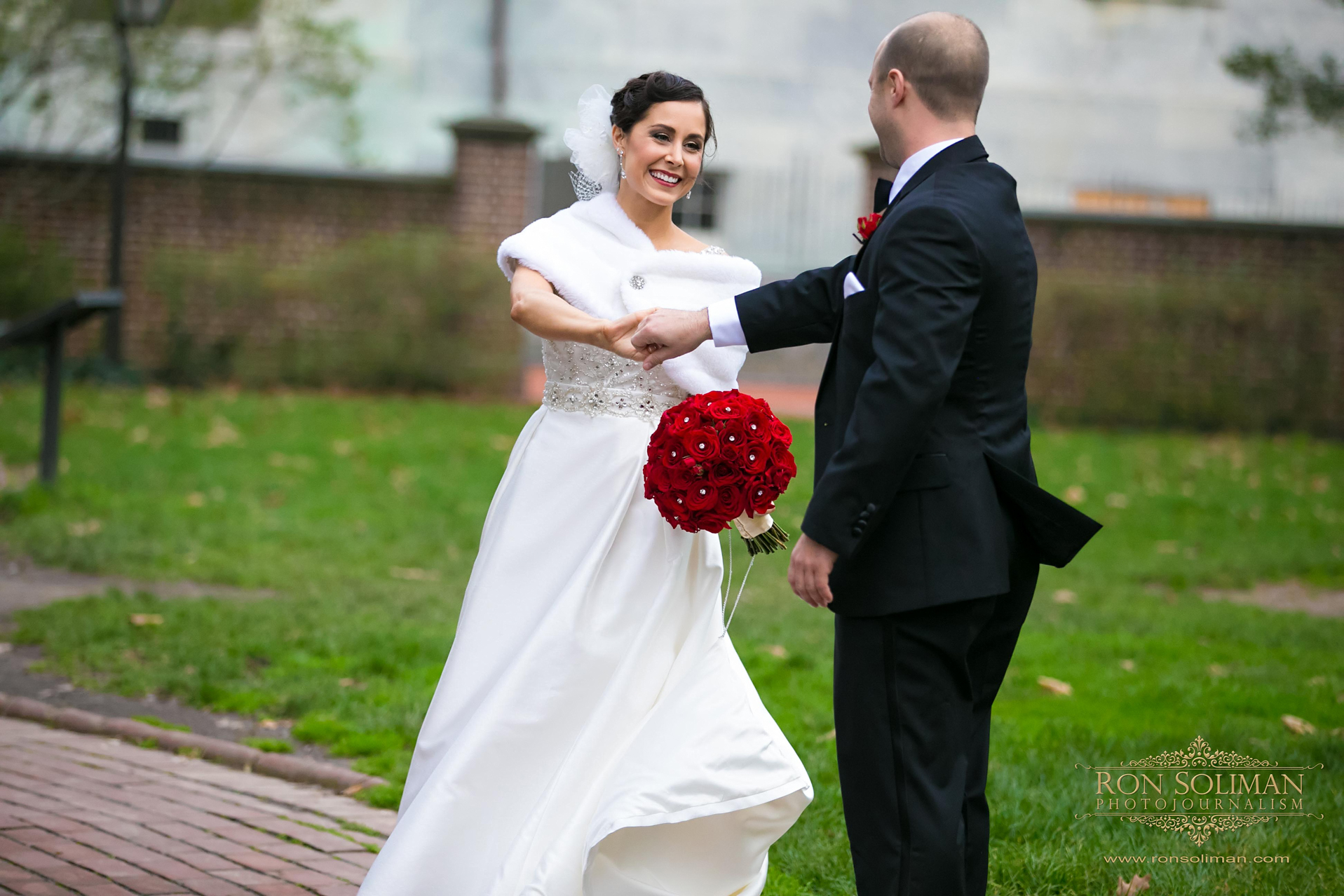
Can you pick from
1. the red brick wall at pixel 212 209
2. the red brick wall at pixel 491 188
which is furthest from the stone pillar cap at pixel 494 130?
the red brick wall at pixel 212 209

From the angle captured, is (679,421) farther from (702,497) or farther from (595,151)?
(595,151)

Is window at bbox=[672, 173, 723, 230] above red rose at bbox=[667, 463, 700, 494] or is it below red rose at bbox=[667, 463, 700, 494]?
above

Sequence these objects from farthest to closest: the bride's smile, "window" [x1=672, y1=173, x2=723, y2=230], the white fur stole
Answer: "window" [x1=672, y1=173, x2=723, y2=230] < the bride's smile < the white fur stole

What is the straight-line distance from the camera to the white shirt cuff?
317 cm

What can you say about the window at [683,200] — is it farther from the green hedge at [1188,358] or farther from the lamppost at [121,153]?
the lamppost at [121,153]

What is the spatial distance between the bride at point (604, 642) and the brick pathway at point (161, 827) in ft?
2.28

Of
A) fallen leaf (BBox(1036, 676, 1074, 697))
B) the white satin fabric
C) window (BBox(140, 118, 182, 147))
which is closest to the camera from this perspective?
the white satin fabric

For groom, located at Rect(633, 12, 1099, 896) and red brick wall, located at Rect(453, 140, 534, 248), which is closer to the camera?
groom, located at Rect(633, 12, 1099, 896)

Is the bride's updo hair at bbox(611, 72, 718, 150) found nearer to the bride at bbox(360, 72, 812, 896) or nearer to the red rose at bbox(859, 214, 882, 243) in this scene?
the bride at bbox(360, 72, 812, 896)

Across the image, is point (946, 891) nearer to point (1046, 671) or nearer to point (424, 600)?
point (1046, 671)

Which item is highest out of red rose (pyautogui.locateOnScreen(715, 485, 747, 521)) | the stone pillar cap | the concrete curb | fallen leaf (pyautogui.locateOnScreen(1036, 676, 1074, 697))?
the stone pillar cap

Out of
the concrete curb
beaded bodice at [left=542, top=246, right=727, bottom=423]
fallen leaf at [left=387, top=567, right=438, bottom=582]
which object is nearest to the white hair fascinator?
beaded bodice at [left=542, top=246, right=727, bottom=423]

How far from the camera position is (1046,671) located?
19.7ft

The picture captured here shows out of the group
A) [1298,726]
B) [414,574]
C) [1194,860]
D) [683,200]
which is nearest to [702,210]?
[683,200]
